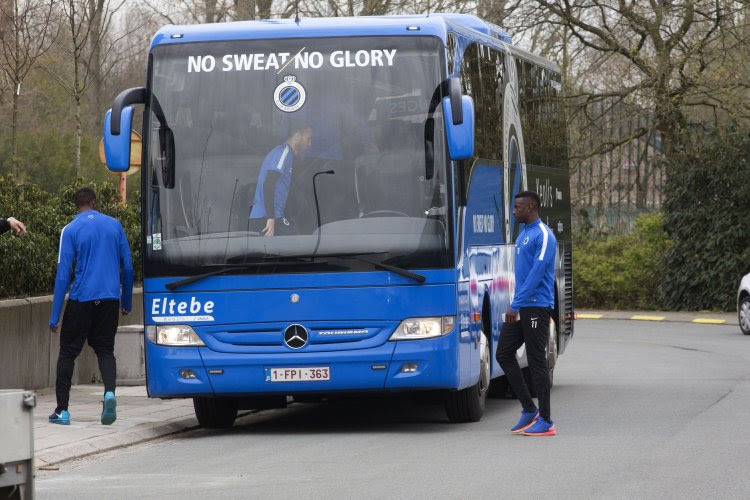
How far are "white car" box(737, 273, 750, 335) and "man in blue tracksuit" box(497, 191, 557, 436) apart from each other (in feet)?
50.0

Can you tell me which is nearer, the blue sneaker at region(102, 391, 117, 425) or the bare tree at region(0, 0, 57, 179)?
the blue sneaker at region(102, 391, 117, 425)

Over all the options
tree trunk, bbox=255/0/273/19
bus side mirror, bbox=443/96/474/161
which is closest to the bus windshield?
bus side mirror, bbox=443/96/474/161

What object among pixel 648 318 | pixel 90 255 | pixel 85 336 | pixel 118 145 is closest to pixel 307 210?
pixel 118 145

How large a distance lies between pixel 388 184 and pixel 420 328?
111cm

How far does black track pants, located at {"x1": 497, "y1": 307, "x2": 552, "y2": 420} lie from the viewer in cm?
1196

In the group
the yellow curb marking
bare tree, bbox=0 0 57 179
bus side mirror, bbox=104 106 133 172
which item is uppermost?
bare tree, bbox=0 0 57 179

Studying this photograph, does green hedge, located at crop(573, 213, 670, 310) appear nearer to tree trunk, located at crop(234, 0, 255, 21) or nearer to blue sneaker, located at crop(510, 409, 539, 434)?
tree trunk, located at crop(234, 0, 255, 21)

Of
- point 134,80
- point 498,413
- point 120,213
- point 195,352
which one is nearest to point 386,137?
point 195,352

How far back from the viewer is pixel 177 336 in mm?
12023

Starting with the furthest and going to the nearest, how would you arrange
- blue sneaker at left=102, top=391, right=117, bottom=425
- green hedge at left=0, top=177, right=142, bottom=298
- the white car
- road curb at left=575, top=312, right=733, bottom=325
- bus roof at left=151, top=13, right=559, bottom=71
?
road curb at left=575, top=312, right=733, bottom=325 < the white car < green hedge at left=0, top=177, right=142, bottom=298 < blue sneaker at left=102, top=391, right=117, bottom=425 < bus roof at left=151, top=13, right=559, bottom=71

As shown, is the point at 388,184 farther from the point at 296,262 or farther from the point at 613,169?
the point at 613,169

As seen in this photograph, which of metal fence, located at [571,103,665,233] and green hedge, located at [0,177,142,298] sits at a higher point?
A: metal fence, located at [571,103,665,233]

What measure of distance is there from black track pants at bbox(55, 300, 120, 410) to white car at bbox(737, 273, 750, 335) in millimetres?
16028

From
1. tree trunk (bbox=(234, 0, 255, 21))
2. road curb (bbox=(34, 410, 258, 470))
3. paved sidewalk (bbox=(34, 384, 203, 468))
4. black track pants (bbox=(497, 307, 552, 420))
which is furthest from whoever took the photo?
tree trunk (bbox=(234, 0, 255, 21))
